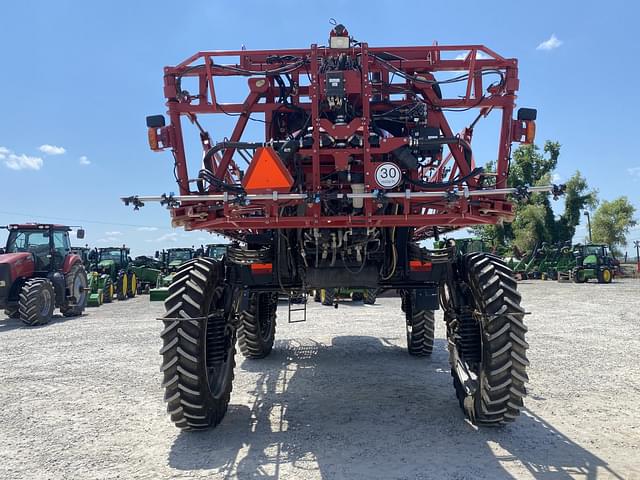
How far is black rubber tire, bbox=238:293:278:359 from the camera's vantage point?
7176 mm

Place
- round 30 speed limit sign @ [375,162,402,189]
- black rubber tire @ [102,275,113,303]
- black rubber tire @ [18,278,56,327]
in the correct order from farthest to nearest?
1. black rubber tire @ [102,275,113,303]
2. black rubber tire @ [18,278,56,327]
3. round 30 speed limit sign @ [375,162,402,189]

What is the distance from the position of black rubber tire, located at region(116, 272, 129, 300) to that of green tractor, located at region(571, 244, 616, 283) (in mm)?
22065

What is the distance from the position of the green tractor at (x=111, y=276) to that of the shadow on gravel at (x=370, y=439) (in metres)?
14.1

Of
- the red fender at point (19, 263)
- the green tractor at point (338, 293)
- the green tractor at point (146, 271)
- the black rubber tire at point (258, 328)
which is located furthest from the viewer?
the green tractor at point (146, 271)

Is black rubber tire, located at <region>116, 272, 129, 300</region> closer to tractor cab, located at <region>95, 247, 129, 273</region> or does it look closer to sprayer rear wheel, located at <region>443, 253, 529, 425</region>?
tractor cab, located at <region>95, 247, 129, 273</region>

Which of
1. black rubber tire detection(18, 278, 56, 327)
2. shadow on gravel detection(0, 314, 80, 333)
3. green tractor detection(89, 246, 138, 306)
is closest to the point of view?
black rubber tire detection(18, 278, 56, 327)

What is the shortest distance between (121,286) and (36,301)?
8.16m

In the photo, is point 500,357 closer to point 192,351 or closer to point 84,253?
point 192,351

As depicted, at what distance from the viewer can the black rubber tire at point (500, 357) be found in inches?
165

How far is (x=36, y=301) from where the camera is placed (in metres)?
11.9

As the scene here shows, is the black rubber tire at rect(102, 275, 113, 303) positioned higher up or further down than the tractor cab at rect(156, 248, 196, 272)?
further down

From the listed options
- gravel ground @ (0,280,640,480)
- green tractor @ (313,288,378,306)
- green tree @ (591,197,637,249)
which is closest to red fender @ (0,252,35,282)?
gravel ground @ (0,280,640,480)

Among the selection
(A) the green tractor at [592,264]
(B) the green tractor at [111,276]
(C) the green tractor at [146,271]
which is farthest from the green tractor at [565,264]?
(B) the green tractor at [111,276]

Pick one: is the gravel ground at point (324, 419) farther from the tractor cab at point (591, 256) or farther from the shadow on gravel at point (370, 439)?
the tractor cab at point (591, 256)
